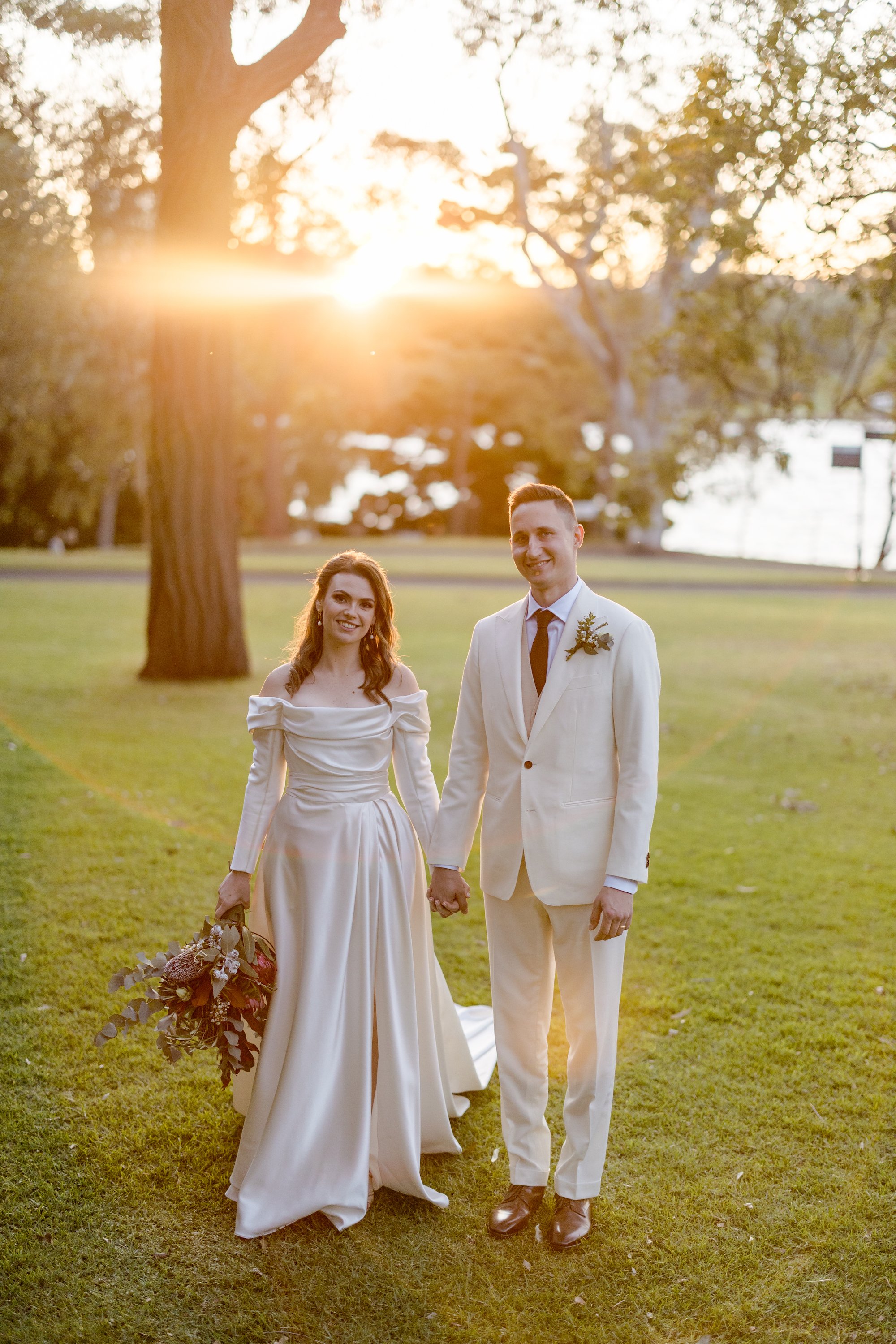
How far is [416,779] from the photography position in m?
4.06

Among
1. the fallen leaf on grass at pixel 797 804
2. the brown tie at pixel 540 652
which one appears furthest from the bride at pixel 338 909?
the fallen leaf on grass at pixel 797 804

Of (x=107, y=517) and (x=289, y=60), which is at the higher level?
(x=289, y=60)

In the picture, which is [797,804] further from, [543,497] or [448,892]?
[543,497]

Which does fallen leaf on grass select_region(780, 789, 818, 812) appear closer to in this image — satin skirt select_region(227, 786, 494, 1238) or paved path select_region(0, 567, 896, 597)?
satin skirt select_region(227, 786, 494, 1238)

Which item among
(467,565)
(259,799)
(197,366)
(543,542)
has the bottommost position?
(259,799)

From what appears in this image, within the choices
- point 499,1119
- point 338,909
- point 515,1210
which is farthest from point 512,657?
point 499,1119

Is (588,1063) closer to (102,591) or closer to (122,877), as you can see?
(122,877)

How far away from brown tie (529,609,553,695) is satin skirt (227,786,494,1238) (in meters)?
0.77

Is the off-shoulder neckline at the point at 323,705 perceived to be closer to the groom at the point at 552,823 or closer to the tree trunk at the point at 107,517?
the groom at the point at 552,823

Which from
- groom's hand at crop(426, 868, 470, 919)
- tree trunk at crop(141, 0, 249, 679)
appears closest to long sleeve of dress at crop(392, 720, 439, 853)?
groom's hand at crop(426, 868, 470, 919)

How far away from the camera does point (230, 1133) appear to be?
445 cm

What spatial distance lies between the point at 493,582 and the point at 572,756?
2410cm

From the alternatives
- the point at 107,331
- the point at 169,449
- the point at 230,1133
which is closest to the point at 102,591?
the point at 107,331

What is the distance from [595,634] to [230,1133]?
249cm
